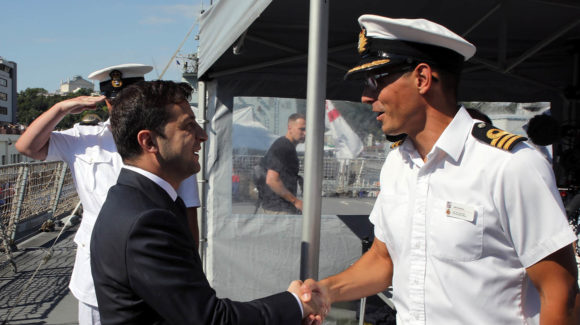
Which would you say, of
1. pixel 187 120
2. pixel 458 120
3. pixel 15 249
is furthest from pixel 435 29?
pixel 15 249

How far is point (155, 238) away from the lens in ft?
4.34

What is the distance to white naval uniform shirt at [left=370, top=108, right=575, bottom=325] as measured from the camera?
1.33 m

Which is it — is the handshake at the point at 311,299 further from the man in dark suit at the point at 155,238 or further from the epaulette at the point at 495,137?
the epaulette at the point at 495,137

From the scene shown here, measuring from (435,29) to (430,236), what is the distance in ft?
2.28

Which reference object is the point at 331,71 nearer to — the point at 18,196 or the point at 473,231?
the point at 473,231

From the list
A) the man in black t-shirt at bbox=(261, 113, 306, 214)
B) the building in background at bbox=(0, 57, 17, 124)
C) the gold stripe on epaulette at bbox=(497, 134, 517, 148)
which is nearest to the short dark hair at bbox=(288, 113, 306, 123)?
the man in black t-shirt at bbox=(261, 113, 306, 214)

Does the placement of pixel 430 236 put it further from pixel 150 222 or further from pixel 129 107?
pixel 129 107

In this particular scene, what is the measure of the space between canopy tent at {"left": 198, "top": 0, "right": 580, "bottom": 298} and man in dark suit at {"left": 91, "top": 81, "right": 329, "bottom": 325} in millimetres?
1932

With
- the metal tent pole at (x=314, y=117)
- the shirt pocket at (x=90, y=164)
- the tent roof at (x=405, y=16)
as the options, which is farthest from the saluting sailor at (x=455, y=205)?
the shirt pocket at (x=90, y=164)

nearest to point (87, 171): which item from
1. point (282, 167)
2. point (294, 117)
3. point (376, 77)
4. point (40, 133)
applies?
point (40, 133)

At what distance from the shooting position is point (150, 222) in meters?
1.33

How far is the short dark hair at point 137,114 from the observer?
1542 mm

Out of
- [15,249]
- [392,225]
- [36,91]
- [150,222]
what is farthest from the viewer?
[36,91]

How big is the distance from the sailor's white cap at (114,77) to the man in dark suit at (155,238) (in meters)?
1.43
